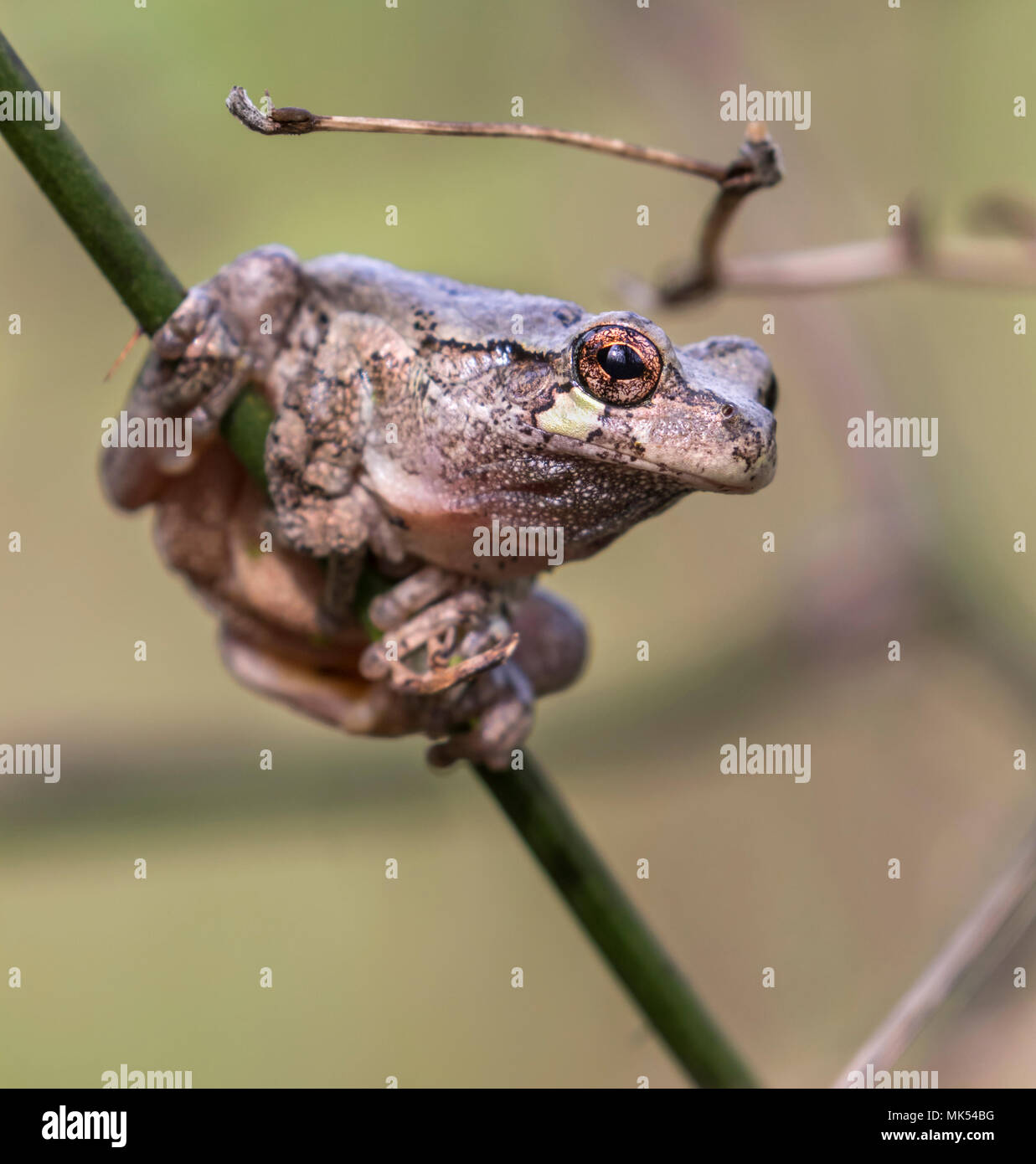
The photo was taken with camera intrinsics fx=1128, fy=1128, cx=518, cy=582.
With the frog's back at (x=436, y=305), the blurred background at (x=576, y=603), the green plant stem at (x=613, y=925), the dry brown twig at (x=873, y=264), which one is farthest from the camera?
the blurred background at (x=576, y=603)

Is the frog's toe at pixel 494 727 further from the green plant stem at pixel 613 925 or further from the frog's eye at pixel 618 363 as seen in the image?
the frog's eye at pixel 618 363

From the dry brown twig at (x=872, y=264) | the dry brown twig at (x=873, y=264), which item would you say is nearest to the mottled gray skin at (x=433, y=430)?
the dry brown twig at (x=872, y=264)

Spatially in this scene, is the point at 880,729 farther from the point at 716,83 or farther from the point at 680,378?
the point at 680,378

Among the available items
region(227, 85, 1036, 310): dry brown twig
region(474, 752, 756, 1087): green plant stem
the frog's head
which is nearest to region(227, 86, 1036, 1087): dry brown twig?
region(227, 85, 1036, 310): dry brown twig

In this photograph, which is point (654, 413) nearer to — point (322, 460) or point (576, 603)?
point (322, 460)

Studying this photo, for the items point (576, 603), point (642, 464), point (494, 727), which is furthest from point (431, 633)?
point (576, 603)

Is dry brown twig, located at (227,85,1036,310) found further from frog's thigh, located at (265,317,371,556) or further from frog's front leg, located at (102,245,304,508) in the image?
frog's thigh, located at (265,317,371,556)

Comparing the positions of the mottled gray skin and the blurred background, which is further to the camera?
the blurred background
